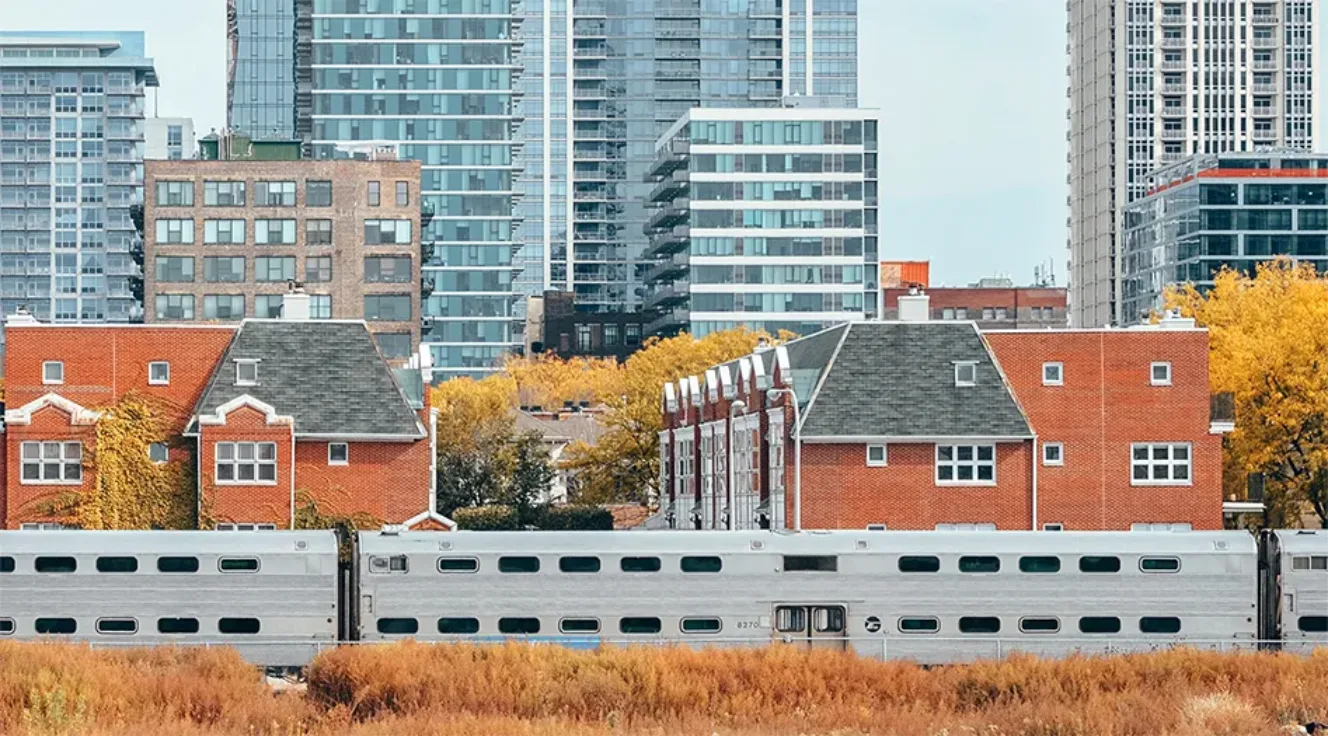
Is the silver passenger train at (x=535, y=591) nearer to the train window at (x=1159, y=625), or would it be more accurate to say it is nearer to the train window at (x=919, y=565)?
the train window at (x=919, y=565)

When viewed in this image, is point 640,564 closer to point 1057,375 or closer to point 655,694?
point 655,694

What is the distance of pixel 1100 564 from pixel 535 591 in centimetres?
1391

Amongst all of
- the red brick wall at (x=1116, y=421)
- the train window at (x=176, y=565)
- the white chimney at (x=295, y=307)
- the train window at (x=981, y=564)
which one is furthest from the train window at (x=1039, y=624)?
the white chimney at (x=295, y=307)

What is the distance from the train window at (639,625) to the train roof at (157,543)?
284 inches

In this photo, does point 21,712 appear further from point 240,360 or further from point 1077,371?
point 1077,371

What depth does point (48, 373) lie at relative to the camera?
294 feet

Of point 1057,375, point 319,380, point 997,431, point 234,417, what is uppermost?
point 1057,375

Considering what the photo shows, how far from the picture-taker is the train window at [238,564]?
62.3m

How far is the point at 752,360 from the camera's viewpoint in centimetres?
9531

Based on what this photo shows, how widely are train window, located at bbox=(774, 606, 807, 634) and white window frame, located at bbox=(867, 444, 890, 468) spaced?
2439cm

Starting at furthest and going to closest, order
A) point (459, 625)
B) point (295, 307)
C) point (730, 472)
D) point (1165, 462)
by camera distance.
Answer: point (730, 472) < point (295, 307) < point (1165, 462) < point (459, 625)

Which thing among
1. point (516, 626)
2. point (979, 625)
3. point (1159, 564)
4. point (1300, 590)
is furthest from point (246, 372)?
point (1300, 590)

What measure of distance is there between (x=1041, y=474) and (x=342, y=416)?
78.7 feet

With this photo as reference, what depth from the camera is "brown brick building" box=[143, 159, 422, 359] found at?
561ft
